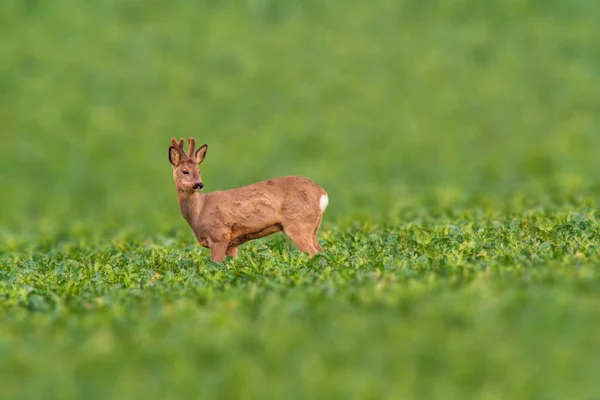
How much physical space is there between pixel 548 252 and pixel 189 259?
4258mm

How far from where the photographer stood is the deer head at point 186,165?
550 inches

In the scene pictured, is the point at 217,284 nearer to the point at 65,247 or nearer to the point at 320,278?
the point at 320,278

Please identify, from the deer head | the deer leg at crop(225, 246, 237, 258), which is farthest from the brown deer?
the deer leg at crop(225, 246, 237, 258)

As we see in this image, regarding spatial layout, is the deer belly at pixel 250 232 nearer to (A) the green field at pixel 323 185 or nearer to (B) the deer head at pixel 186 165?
(A) the green field at pixel 323 185

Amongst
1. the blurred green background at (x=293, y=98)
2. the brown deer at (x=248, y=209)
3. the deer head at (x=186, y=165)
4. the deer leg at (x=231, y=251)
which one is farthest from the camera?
the blurred green background at (x=293, y=98)

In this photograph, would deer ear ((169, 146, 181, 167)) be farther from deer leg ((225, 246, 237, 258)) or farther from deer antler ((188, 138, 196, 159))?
deer leg ((225, 246, 237, 258))

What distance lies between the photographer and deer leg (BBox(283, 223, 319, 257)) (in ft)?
45.4

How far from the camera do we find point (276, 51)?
3828cm

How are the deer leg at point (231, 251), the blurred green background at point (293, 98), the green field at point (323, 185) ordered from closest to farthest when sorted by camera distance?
the green field at point (323, 185) < the deer leg at point (231, 251) < the blurred green background at point (293, 98)

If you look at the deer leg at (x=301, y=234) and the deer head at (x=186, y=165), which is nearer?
the deer leg at (x=301, y=234)

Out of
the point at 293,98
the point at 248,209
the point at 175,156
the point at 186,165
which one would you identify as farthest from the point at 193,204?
the point at 293,98

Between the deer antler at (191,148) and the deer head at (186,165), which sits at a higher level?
the deer antler at (191,148)

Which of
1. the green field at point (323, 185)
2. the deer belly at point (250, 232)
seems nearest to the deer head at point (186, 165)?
the deer belly at point (250, 232)

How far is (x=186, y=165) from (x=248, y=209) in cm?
94
